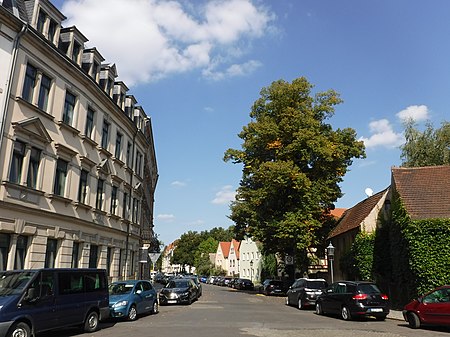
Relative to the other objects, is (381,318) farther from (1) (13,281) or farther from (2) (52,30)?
(2) (52,30)

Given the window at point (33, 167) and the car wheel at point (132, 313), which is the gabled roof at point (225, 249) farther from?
the car wheel at point (132, 313)

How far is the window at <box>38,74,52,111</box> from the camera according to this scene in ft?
62.4

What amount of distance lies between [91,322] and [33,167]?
26.9 ft

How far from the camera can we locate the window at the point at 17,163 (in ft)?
55.9

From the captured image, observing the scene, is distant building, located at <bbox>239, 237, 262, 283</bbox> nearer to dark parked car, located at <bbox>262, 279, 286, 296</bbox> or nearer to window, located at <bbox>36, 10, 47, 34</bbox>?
dark parked car, located at <bbox>262, 279, 286, 296</bbox>

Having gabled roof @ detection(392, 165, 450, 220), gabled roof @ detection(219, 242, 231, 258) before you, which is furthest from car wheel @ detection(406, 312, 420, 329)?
gabled roof @ detection(219, 242, 231, 258)

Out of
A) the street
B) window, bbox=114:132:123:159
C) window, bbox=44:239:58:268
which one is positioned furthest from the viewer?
window, bbox=114:132:123:159

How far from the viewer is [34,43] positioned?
714 inches

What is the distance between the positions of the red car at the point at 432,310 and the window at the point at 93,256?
16612 mm

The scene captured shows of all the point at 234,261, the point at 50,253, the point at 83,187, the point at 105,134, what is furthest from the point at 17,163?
the point at 234,261

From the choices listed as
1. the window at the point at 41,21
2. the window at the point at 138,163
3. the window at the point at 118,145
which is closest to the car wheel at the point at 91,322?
the window at the point at 41,21

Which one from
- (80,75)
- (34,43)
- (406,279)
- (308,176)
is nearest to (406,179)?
(406,279)

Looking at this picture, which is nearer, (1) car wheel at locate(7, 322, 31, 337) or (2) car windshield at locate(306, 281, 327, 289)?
(1) car wheel at locate(7, 322, 31, 337)

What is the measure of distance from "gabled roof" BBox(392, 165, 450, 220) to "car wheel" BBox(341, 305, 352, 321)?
6347 mm
